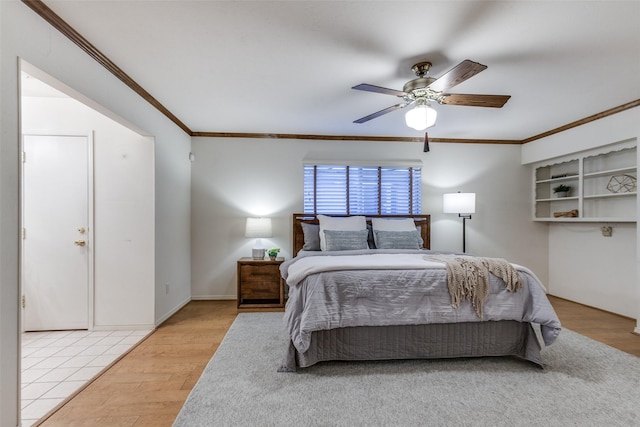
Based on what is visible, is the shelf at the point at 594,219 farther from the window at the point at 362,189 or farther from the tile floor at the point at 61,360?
the tile floor at the point at 61,360

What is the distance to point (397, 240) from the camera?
357 cm

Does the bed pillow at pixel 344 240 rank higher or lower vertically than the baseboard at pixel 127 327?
higher

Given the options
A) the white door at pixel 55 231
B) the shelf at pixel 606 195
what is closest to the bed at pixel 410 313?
the shelf at pixel 606 195

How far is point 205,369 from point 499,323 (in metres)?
2.37

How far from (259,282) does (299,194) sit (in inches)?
56.0

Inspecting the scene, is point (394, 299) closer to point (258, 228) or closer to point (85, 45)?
point (258, 228)

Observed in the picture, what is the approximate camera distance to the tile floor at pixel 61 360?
1836 millimetres

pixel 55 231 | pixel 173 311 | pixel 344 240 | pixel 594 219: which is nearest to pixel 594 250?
pixel 594 219

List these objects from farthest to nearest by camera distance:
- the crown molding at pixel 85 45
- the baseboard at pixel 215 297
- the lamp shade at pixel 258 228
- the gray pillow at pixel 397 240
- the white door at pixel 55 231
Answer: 1. the baseboard at pixel 215 297
2. the lamp shade at pixel 258 228
3. the gray pillow at pixel 397 240
4. the white door at pixel 55 231
5. the crown molding at pixel 85 45

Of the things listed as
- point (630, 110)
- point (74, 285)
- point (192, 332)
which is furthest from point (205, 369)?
point (630, 110)

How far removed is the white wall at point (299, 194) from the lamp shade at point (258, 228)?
0.38 m

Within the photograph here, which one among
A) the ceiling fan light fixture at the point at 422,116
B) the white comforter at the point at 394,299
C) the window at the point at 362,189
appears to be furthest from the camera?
the window at the point at 362,189

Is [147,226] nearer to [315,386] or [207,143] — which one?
[207,143]

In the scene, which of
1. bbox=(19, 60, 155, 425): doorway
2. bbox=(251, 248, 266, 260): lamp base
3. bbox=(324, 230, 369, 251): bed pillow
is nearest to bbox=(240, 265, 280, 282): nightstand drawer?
bbox=(251, 248, 266, 260): lamp base
